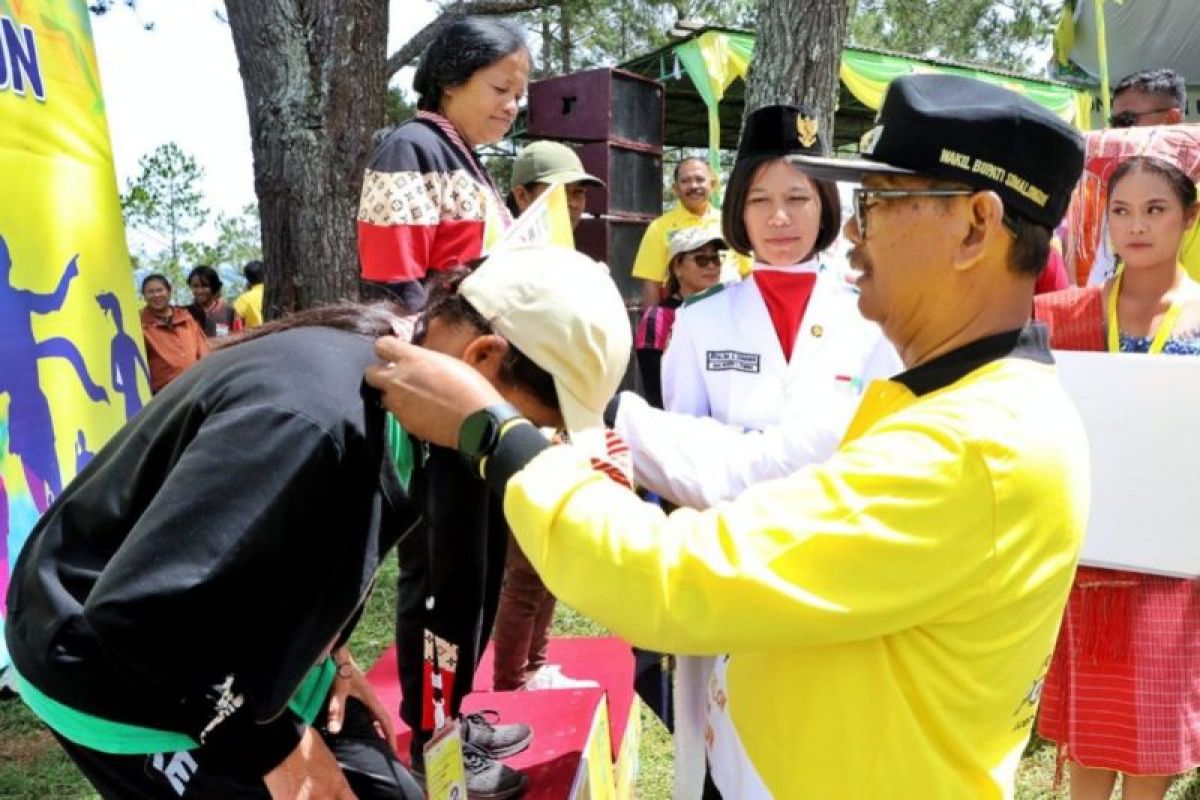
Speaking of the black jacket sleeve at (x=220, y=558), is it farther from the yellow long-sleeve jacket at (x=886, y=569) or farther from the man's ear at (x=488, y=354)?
the yellow long-sleeve jacket at (x=886, y=569)

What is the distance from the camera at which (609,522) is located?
42.6 inches

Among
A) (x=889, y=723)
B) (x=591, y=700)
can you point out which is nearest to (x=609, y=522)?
(x=889, y=723)

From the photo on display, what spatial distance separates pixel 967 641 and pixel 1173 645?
5.94 ft

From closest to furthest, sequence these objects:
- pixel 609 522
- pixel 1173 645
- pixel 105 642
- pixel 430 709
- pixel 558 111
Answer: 1. pixel 609 522
2. pixel 105 642
3. pixel 430 709
4. pixel 1173 645
5. pixel 558 111

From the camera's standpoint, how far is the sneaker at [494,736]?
2.39m

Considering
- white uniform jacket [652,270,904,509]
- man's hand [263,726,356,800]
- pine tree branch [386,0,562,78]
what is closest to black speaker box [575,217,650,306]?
pine tree branch [386,0,562,78]

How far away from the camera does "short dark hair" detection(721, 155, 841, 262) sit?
8.32 feet

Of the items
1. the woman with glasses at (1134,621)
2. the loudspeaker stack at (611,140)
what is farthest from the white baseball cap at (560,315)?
the loudspeaker stack at (611,140)

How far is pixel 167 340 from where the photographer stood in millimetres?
7086

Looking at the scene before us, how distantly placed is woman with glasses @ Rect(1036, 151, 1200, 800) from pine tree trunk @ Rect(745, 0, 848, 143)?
2.25 m

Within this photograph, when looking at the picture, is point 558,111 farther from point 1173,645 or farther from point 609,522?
point 609,522

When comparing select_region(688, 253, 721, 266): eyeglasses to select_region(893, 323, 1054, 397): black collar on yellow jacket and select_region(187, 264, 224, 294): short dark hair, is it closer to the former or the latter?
select_region(893, 323, 1054, 397): black collar on yellow jacket

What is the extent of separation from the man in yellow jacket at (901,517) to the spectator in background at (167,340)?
20.2 feet

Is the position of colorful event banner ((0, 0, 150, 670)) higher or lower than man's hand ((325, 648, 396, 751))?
higher
